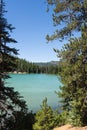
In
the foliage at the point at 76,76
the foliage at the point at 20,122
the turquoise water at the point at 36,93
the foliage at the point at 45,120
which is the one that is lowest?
the turquoise water at the point at 36,93

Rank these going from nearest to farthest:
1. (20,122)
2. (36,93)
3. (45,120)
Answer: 1. (45,120)
2. (20,122)
3. (36,93)

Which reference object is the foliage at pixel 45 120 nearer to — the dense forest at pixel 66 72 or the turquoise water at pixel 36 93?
the dense forest at pixel 66 72

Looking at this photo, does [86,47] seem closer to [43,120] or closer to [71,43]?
[71,43]

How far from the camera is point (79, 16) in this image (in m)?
18.1

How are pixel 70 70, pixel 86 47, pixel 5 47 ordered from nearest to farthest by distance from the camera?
pixel 86 47
pixel 70 70
pixel 5 47

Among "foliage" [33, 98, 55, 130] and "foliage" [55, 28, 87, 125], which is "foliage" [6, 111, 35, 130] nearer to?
"foliage" [33, 98, 55, 130]

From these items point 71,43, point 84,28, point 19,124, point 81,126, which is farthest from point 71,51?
point 19,124

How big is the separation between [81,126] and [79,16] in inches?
300

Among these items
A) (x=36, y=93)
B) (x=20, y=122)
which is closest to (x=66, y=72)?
(x=20, y=122)

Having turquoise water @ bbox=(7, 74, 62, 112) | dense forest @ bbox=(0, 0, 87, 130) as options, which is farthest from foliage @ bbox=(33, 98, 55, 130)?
turquoise water @ bbox=(7, 74, 62, 112)

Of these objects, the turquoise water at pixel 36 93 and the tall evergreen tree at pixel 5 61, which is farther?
the turquoise water at pixel 36 93

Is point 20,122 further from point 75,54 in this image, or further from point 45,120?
point 75,54

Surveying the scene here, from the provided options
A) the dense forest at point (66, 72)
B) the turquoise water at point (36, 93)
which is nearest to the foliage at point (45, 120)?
the dense forest at point (66, 72)

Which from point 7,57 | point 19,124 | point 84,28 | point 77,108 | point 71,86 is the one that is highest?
point 84,28
